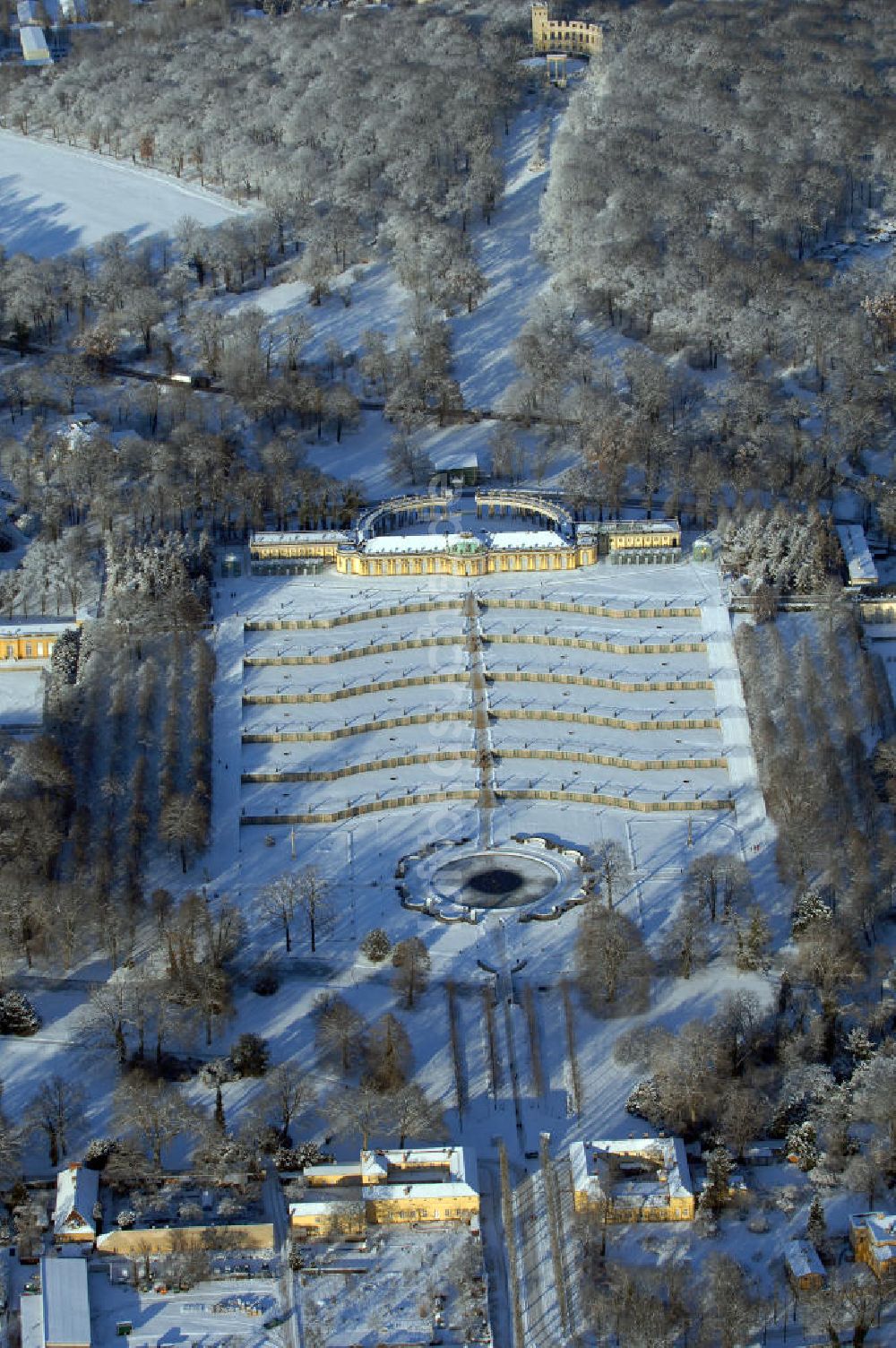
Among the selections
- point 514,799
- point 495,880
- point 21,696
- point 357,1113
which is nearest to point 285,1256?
point 357,1113

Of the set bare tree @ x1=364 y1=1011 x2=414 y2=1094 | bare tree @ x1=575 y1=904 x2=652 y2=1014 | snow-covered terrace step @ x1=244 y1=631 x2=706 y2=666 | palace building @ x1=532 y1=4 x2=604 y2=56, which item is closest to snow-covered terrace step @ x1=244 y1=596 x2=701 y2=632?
snow-covered terrace step @ x1=244 y1=631 x2=706 y2=666

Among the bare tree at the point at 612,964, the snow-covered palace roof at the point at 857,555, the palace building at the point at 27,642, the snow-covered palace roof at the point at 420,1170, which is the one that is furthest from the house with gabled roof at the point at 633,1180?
the snow-covered palace roof at the point at 857,555

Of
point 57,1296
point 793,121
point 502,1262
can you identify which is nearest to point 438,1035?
point 502,1262

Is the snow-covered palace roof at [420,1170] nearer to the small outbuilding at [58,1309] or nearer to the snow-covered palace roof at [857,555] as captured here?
the small outbuilding at [58,1309]

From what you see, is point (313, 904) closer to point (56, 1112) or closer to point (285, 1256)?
point (56, 1112)

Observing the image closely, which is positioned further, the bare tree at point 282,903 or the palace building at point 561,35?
the palace building at point 561,35

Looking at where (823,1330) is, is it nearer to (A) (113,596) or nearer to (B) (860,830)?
(B) (860,830)
